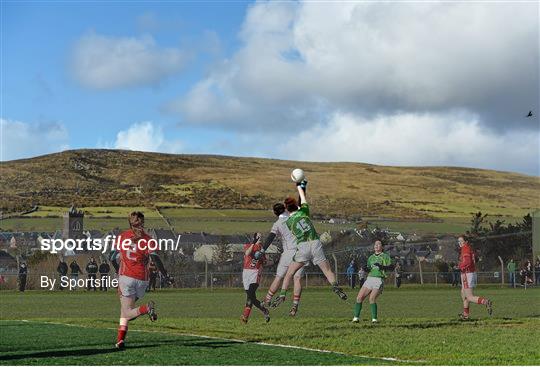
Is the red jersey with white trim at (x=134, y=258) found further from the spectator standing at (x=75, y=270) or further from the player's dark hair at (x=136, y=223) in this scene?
the spectator standing at (x=75, y=270)

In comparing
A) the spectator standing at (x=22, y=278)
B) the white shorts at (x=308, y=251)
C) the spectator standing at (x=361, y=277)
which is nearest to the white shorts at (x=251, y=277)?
the white shorts at (x=308, y=251)

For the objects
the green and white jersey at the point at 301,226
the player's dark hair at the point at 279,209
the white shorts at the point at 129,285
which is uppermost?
the player's dark hair at the point at 279,209

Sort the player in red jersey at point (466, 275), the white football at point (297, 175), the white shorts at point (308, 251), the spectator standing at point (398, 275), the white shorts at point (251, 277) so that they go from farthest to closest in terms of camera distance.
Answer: the spectator standing at point (398, 275)
the player in red jersey at point (466, 275)
the white shorts at point (251, 277)
the white shorts at point (308, 251)
the white football at point (297, 175)

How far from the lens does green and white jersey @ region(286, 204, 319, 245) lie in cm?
2108

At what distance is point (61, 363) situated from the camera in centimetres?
1603

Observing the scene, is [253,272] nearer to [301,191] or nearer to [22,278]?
[301,191]

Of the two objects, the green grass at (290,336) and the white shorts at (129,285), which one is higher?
the white shorts at (129,285)

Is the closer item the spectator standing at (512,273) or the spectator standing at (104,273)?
the spectator standing at (104,273)

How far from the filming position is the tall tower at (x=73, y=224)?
5353 centimetres

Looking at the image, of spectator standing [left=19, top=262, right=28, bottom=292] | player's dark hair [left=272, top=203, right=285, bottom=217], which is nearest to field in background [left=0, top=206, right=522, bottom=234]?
spectator standing [left=19, top=262, right=28, bottom=292]

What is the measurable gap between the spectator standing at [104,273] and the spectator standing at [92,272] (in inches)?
13.8

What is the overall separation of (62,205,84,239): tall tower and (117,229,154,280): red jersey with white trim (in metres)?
36.3

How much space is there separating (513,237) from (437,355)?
1805 inches

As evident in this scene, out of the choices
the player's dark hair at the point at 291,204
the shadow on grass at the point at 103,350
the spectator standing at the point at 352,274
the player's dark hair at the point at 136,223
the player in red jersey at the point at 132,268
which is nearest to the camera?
the player's dark hair at the point at 136,223
